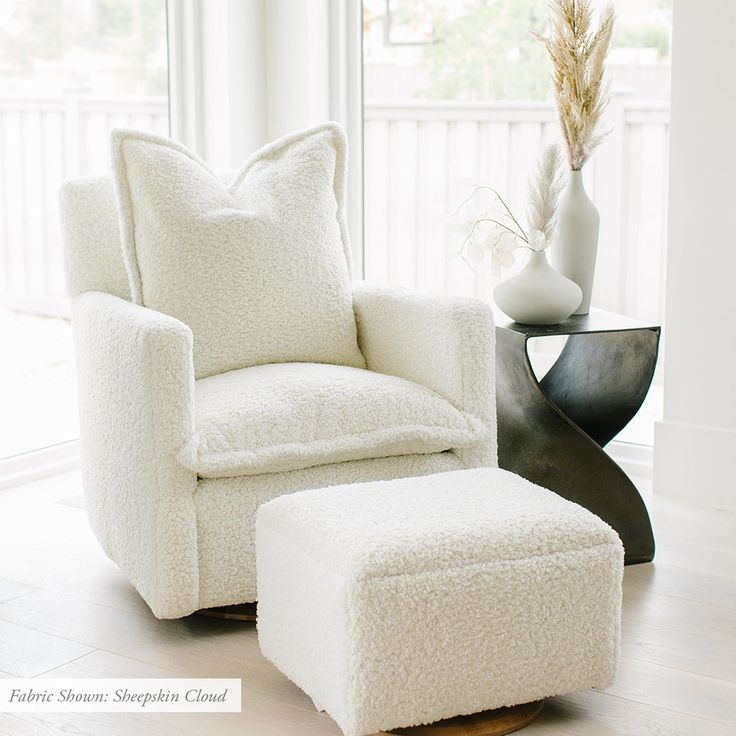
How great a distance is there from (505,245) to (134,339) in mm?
913

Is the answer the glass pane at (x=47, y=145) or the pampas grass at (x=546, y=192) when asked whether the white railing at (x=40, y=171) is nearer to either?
the glass pane at (x=47, y=145)

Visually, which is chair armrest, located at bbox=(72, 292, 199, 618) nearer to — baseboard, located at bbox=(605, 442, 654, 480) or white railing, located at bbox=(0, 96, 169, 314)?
white railing, located at bbox=(0, 96, 169, 314)

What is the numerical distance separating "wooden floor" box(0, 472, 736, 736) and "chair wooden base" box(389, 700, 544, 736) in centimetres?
2

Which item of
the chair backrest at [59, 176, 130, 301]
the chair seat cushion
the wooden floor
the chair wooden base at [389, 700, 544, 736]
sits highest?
the chair backrest at [59, 176, 130, 301]

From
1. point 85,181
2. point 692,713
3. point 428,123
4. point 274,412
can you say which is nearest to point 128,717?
point 274,412

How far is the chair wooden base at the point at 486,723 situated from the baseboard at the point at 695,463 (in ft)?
4.20

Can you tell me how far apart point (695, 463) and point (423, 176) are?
1.35m

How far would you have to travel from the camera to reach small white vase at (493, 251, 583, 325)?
253 centimetres

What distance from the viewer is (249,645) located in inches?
82.3

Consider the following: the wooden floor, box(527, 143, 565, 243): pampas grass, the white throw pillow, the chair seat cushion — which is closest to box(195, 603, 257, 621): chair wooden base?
the wooden floor

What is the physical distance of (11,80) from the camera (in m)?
3.11

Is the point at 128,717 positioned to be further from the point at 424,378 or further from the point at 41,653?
the point at 424,378

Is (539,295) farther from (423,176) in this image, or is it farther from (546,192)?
(423,176)

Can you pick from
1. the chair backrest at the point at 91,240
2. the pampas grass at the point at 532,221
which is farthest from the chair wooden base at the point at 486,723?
the chair backrest at the point at 91,240
